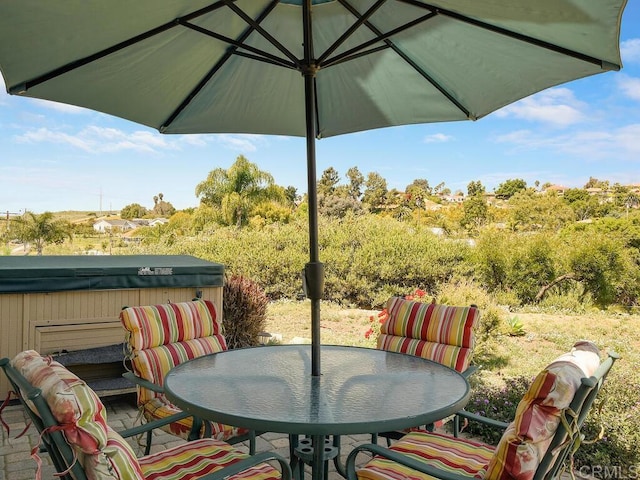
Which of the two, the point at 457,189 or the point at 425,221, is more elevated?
the point at 457,189

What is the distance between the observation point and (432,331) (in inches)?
118

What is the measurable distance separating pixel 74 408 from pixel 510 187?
12.2m

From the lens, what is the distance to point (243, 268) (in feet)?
31.8

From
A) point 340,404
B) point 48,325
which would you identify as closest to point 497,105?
point 340,404

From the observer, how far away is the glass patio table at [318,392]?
1.73m

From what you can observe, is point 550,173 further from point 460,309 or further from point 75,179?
point 75,179

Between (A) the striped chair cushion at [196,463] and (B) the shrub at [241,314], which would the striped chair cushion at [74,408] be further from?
(B) the shrub at [241,314]

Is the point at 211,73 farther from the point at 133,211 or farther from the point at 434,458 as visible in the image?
the point at 133,211

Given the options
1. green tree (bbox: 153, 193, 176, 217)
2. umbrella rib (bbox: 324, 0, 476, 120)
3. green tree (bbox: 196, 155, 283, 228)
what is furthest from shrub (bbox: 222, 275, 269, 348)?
green tree (bbox: 196, 155, 283, 228)

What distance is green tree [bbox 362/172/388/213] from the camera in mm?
17812

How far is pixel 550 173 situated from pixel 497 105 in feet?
50.5

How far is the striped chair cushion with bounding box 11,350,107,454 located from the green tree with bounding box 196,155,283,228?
47.8 feet

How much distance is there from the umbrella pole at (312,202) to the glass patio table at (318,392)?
21 centimetres

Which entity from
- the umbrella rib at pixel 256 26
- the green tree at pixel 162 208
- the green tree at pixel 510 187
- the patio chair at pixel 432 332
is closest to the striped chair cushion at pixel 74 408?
the umbrella rib at pixel 256 26
